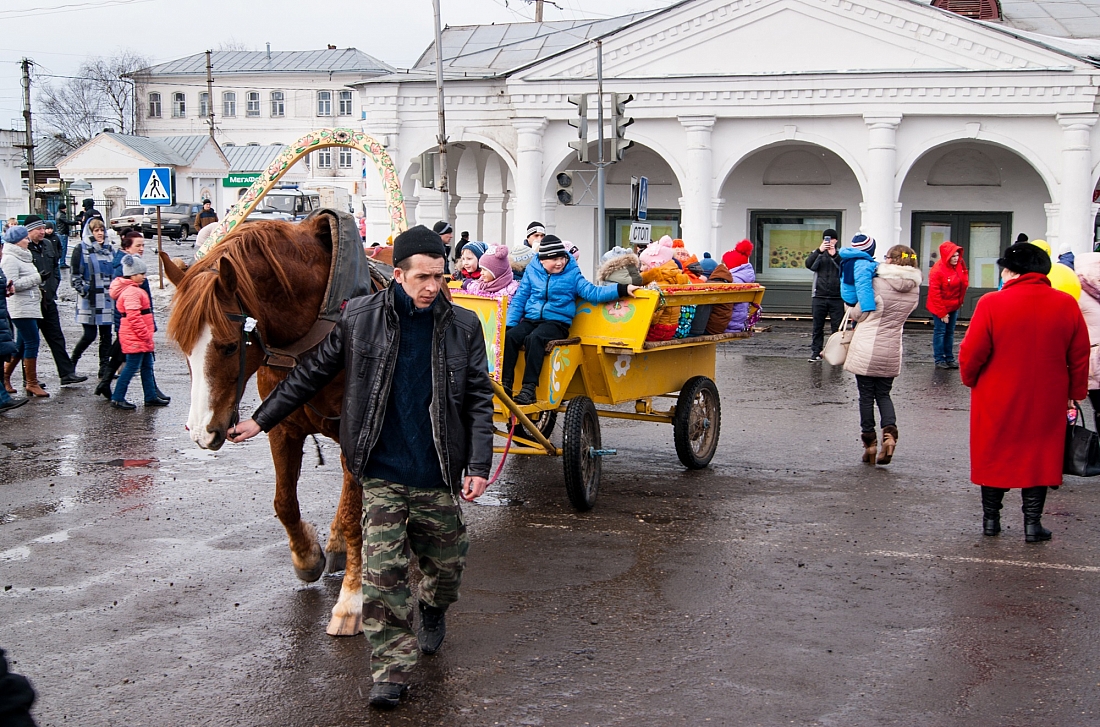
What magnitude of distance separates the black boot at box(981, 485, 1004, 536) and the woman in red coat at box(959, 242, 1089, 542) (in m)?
0.16

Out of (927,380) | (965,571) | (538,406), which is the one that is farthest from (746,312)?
(927,380)

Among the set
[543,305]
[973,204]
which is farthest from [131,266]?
[973,204]

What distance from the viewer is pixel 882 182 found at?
2198 centimetres

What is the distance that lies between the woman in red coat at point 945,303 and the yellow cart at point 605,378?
761 centimetres

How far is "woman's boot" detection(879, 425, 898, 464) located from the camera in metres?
8.88

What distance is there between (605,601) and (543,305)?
2450 mm

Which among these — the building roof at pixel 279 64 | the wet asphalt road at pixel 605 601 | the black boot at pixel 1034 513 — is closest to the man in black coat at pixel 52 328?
the wet asphalt road at pixel 605 601

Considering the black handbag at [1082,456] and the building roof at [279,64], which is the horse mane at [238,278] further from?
the building roof at [279,64]

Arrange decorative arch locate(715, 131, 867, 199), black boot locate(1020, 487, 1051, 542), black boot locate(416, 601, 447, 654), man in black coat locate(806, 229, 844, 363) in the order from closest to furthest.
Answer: black boot locate(416, 601, 447, 654)
black boot locate(1020, 487, 1051, 542)
man in black coat locate(806, 229, 844, 363)
decorative arch locate(715, 131, 867, 199)

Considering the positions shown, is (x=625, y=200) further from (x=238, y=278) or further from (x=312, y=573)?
(x=238, y=278)

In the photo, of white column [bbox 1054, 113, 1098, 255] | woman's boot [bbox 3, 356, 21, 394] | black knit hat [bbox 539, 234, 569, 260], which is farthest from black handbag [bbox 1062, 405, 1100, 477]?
white column [bbox 1054, 113, 1098, 255]

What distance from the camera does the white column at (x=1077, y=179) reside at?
20.9 metres

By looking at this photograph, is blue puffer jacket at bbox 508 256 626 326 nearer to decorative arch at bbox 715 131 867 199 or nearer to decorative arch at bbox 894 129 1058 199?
decorative arch at bbox 715 131 867 199

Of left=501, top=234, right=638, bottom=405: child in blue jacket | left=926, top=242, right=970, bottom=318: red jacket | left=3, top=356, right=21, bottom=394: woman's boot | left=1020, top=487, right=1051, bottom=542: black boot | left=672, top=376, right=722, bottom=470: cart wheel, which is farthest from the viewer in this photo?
left=926, top=242, right=970, bottom=318: red jacket
